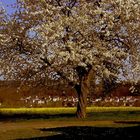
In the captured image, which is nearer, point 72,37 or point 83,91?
point 72,37

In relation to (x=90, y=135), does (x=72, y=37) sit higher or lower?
higher

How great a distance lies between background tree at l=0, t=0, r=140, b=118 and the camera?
35625mm

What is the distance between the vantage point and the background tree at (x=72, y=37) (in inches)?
1403

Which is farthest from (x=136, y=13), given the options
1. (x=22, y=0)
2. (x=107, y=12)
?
(x=22, y=0)

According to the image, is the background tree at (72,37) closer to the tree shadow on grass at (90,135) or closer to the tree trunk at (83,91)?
the tree trunk at (83,91)

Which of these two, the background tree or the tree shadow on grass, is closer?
the tree shadow on grass

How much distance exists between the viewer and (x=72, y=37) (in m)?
36.4

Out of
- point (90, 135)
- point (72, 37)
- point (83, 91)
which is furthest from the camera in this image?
point (83, 91)

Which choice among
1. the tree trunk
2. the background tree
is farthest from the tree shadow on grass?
the tree trunk

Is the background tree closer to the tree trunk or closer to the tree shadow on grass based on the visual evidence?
the tree trunk

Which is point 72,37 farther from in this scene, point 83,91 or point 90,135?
point 90,135

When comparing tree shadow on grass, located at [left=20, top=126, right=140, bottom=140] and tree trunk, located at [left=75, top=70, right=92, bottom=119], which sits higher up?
tree trunk, located at [left=75, top=70, right=92, bottom=119]

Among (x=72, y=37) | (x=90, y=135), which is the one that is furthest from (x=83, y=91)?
(x=90, y=135)

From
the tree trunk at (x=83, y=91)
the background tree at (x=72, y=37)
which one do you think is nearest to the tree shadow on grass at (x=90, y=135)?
the background tree at (x=72, y=37)
